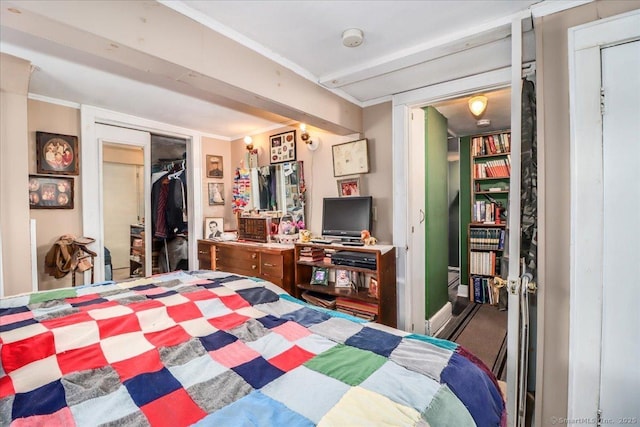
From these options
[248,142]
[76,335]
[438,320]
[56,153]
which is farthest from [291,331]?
[248,142]

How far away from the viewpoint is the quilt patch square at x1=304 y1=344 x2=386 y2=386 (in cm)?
89

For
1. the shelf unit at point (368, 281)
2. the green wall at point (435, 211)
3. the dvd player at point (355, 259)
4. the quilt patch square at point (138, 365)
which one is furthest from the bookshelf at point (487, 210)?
the quilt patch square at point (138, 365)

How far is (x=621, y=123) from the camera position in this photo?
1.30m

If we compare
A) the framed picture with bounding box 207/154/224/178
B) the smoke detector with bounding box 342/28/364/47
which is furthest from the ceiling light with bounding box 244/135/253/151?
the smoke detector with bounding box 342/28/364/47

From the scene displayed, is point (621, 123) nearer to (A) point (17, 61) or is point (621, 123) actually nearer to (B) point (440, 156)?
(B) point (440, 156)

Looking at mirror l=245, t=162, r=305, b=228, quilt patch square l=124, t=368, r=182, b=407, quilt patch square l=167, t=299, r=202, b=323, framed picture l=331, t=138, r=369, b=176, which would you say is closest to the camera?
quilt patch square l=124, t=368, r=182, b=407

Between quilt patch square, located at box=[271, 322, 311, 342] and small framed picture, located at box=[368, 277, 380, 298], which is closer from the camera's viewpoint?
quilt patch square, located at box=[271, 322, 311, 342]

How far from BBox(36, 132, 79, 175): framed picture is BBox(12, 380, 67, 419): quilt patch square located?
2469 millimetres

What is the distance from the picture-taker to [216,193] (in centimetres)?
382

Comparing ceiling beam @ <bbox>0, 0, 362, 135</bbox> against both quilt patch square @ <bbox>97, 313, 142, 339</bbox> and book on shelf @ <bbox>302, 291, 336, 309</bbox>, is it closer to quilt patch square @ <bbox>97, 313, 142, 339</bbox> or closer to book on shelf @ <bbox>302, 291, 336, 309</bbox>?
quilt patch square @ <bbox>97, 313, 142, 339</bbox>

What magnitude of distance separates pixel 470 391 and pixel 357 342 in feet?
1.27

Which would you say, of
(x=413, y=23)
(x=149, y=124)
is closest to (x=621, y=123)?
(x=413, y=23)

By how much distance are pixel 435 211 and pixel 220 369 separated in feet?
9.02

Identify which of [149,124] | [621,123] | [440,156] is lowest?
[621,123]
